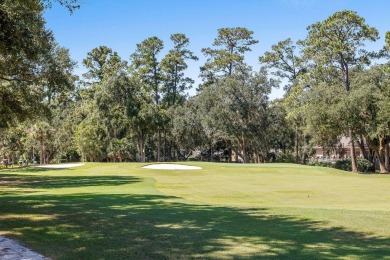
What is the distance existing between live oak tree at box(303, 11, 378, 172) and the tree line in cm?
11

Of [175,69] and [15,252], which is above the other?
[175,69]

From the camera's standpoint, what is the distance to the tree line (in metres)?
23.3

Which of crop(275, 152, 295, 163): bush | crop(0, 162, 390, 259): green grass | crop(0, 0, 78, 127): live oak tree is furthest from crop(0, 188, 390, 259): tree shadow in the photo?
crop(275, 152, 295, 163): bush

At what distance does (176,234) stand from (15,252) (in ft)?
9.68

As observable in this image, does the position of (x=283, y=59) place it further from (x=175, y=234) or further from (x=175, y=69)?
(x=175, y=234)

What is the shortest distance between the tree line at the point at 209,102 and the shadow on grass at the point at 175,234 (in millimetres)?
7093

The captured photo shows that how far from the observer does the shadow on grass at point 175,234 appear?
256 inches

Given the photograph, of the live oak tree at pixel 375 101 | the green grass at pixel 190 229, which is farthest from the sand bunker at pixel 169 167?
the green grass at pixel 190 229

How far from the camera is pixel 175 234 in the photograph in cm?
784

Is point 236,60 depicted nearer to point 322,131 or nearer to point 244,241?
point 322,131

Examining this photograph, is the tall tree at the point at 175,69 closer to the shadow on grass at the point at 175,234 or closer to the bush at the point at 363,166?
the bush at the point at 363,166

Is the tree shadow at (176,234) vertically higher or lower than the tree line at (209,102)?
lower

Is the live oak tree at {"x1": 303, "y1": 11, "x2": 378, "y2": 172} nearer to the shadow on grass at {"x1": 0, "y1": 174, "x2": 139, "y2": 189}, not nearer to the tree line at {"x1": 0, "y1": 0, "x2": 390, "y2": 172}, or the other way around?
the tree line at {"x1": 0, "y1": 0, "x2": 390, "y2": 172}

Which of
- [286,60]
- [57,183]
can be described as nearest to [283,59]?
[286,60]
